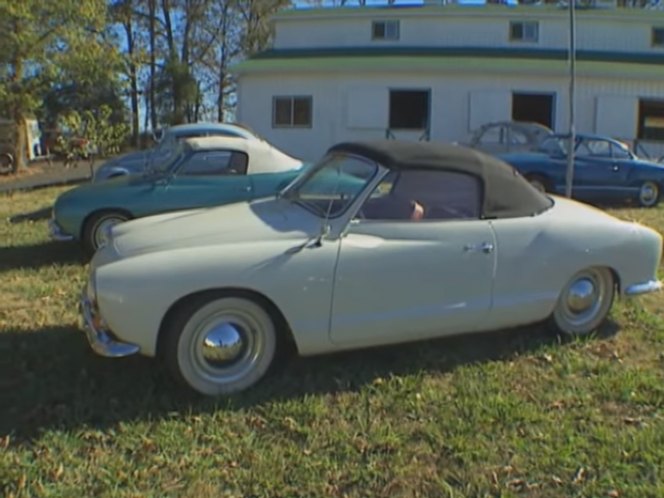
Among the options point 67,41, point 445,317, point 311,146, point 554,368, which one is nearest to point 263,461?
point 445,317

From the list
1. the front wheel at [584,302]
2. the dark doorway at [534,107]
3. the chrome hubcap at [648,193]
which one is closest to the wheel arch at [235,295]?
the front wheel at [584,302]

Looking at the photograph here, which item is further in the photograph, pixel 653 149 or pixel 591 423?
pixel 653 149

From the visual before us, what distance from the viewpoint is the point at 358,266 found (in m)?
3.85

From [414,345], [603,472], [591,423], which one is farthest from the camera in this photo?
[414,345]

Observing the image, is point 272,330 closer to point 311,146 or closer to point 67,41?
point 311,146

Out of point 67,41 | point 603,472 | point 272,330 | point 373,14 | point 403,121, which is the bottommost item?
point 603,472

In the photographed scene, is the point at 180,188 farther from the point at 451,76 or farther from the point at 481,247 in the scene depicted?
the point at 451,76

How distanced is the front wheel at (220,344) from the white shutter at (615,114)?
17257 mm

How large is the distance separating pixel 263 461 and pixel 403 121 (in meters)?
17.0

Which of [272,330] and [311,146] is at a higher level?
[311,146]

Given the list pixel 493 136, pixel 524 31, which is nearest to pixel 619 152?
pixel 493 136

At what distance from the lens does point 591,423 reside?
3.58 m

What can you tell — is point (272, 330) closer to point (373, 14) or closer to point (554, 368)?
point (554, 368)

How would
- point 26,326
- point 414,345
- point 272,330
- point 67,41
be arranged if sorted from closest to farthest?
1. point 272,330
2. point 414,345
3. point 26,326
4. point 67,41
